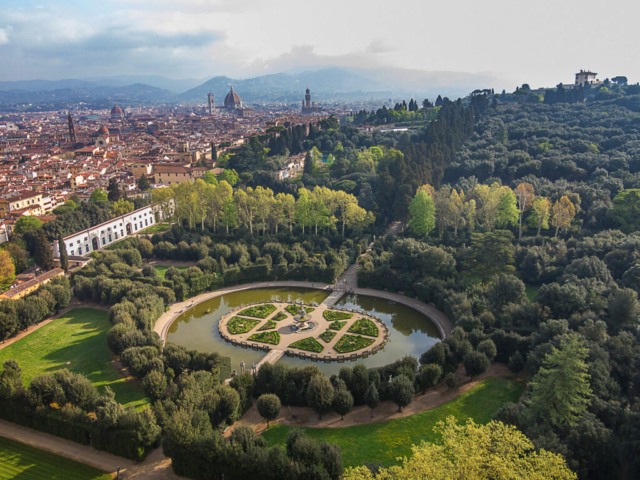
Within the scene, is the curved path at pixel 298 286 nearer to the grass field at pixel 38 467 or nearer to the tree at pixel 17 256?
the grass field at pixel 38 467

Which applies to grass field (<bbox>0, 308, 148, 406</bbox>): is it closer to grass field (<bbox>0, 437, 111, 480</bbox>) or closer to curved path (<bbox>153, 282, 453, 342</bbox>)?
curved path (<bbox>153, 282, 453, 342</bbox>)

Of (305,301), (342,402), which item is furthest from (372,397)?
(305,301)

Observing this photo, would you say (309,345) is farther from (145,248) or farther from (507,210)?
(507,210)

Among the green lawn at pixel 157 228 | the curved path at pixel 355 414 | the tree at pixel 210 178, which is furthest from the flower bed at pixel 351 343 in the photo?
the tree at pixel 210 178

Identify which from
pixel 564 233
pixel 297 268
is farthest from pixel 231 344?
pixel 564 233

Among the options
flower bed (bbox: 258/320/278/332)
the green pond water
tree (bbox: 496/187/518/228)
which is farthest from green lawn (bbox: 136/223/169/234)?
tree (bbox: 496/187/518/228)
